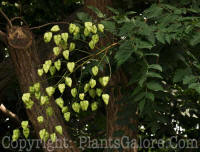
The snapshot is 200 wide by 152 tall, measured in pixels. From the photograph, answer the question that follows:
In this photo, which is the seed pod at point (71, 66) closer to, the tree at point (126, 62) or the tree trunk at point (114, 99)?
the tree at point (126, 62)

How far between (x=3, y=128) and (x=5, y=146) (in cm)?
22

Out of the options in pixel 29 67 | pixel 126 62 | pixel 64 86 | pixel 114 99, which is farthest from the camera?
pixel 114 99

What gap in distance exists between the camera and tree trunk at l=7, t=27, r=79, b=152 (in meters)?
3.18

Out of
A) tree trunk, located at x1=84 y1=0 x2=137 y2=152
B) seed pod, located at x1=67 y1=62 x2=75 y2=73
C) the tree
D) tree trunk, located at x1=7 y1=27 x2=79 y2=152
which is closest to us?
seed pod, located at x1=67 y1=62 x2=75 y2=73

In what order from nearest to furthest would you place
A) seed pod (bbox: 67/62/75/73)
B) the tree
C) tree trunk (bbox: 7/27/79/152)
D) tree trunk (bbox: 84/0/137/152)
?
1. seed pod (bbox: 67/62/75/73)
2. the tree
3. tree trunk (bbox: 7/27/79/152)
4. tree trunk (bbox: 84/0/137/152)

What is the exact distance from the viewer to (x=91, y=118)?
4.84 metres

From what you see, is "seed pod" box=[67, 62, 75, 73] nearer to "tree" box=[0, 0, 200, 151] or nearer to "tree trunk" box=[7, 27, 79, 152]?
"tree" box=[0, 0, 200, 151]

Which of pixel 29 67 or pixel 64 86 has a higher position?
pixel 29 67

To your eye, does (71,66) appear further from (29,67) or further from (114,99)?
(114,99)

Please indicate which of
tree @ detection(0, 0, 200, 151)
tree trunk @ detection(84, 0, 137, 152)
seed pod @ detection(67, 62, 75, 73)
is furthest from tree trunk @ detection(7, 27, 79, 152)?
seed pod @ detection(67, 62, 75, 73)

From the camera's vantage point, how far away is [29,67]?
3314mm

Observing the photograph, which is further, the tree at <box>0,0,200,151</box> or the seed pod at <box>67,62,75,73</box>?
the tree at <box>0,0,200,151</box>

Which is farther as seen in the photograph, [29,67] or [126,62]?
[29,67]

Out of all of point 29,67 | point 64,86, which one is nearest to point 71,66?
point 64,86
